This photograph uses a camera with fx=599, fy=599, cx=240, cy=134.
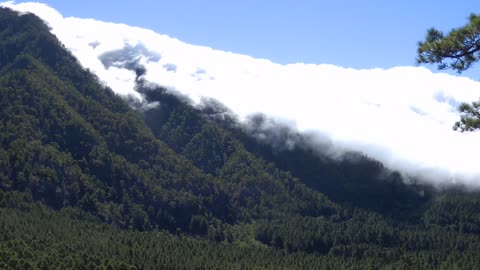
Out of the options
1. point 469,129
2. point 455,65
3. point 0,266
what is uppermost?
point 455,65

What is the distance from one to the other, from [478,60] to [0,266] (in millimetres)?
188832

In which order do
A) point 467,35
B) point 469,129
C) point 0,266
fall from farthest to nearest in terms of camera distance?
point 0,266
point 469,129
point 467,35

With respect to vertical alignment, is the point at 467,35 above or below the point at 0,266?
above

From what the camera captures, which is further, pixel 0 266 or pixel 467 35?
pixel 0 266

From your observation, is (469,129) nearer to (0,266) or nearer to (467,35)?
(467,35)

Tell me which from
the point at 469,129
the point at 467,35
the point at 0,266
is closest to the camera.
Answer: the point at 467,35

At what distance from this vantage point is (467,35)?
44.2 m

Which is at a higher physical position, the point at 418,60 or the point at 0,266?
the point at 418,60

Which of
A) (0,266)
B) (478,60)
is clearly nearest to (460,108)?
(478,60)

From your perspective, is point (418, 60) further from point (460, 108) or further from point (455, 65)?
point (460, 108)

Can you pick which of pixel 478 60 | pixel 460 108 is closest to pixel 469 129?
pixel 460 108

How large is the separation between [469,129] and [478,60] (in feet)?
27.8

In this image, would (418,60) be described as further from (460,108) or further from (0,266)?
(0,266)

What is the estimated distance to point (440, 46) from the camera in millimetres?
44938
